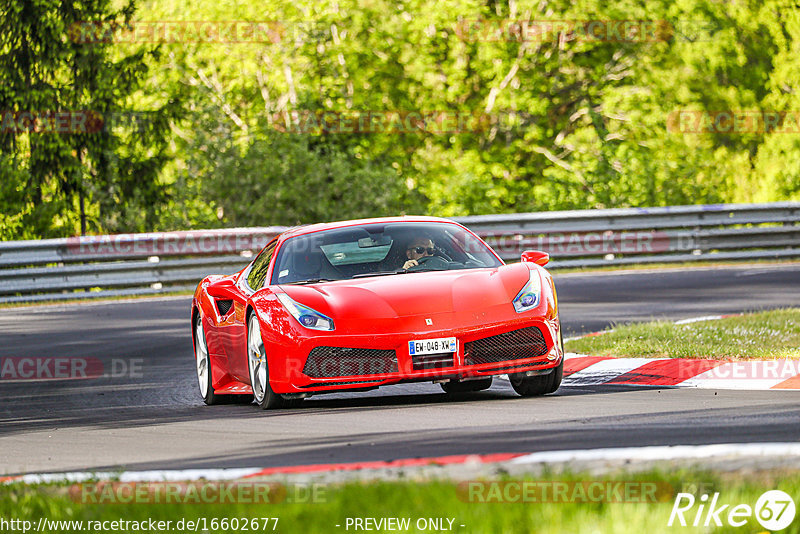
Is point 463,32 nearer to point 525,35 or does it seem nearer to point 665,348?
point 525,35

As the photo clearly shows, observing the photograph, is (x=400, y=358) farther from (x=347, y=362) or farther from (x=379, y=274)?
(x=379, y=274)

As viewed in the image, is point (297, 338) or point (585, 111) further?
point (585, 111)

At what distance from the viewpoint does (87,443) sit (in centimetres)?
759

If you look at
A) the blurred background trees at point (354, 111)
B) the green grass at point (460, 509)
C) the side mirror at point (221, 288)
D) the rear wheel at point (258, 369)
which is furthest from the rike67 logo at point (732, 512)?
the blurred background trees at point (354, 111)

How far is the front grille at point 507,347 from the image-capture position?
8.47 m

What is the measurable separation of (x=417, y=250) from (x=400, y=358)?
141 cm

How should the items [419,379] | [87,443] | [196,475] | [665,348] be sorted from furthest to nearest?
[665,348], [419,379], [87,443], [196,475]

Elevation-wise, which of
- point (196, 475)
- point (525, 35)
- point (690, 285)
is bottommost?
point (690, 285)

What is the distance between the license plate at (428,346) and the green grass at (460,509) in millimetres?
3372

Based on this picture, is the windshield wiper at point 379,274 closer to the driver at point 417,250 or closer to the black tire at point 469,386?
the driver at point 417,250

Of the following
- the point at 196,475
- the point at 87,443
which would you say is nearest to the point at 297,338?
the point at 87,443

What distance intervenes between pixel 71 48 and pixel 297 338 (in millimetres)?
21014

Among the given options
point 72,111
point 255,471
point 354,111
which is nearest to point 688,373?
point 255,471

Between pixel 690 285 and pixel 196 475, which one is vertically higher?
pixel 196 475
